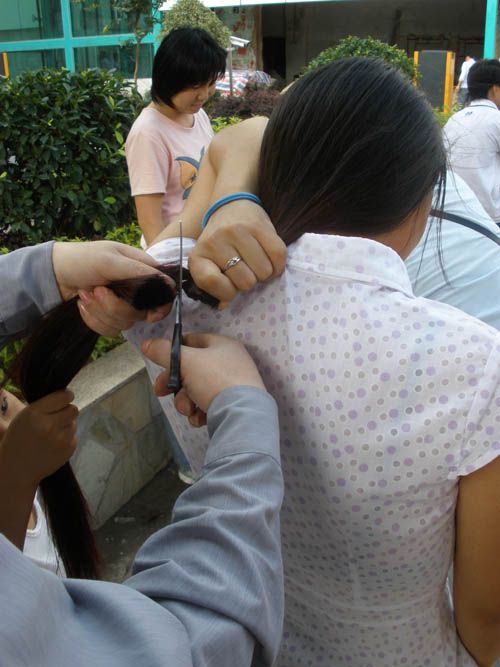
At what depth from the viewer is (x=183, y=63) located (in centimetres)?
285

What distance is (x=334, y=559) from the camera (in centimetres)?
105

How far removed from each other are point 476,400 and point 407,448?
11 cm

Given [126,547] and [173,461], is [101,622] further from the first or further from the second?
[173,461]

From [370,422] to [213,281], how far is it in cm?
31

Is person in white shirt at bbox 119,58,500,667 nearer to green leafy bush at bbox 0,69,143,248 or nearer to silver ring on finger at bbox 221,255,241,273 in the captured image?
silver ring on finger at bbox 221,255,241,273

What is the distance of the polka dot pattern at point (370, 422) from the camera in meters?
0.88

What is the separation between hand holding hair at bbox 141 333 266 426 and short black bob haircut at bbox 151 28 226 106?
6.91 feet

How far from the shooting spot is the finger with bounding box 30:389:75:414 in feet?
4.32

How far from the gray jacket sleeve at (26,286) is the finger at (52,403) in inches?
6.9

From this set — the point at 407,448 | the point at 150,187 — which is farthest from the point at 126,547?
the point at 407,448

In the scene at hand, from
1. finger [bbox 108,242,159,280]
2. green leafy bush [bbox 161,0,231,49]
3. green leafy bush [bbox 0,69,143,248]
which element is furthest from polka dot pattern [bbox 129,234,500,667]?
green leafy bush [bbox 161,0,231,49]

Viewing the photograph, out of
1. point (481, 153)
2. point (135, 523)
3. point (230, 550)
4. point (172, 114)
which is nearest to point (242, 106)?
point (481, 153)

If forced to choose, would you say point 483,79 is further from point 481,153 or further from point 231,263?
point 231,263

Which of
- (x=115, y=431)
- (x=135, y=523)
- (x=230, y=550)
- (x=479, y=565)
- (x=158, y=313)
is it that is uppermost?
(x=158, y=313)
